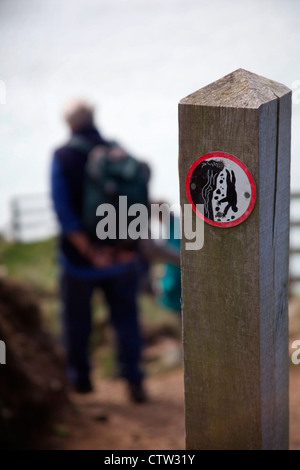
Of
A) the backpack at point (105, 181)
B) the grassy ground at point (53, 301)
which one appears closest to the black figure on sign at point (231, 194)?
the backpack at point (105, 181)

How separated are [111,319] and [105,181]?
1067mm

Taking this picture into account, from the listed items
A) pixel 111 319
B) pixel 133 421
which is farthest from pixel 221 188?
pixel 111 319

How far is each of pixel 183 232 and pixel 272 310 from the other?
0.35 m

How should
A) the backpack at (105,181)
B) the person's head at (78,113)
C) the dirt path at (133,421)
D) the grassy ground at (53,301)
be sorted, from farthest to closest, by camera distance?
the grassy ground at (53,301), the person's head at (78,113), the backpack at (105,181), the dirt path at (133,421)

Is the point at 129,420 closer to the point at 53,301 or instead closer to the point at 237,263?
the point at 237,263

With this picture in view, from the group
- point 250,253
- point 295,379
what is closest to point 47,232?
point 295,379

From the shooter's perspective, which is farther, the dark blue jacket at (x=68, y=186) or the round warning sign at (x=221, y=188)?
the dark blue jacket at (x=68, y=186)

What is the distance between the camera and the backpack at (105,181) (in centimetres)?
415

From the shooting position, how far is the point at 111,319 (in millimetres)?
4629

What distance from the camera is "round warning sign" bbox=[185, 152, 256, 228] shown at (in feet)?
5.73

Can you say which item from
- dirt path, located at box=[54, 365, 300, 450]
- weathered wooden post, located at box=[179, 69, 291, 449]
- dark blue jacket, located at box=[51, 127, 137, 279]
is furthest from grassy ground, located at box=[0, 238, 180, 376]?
weathered wooden post, located at box=[179, 69, 291, 449]

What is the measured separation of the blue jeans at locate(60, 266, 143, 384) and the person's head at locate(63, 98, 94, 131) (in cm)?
101

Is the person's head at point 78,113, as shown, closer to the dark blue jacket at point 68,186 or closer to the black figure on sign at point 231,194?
the dark blue jacket at point 68,186

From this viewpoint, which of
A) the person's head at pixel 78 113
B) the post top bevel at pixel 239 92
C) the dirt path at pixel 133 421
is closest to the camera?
the post top bevel at pixel 239 92
